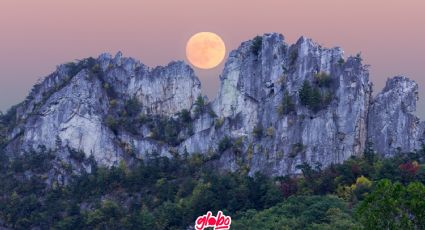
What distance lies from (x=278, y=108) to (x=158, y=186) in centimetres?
1439

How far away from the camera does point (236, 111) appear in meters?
92.1

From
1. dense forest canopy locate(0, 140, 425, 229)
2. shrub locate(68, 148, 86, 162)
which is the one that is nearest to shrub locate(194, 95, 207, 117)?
dense forest canopy locate(0, 140, 425, 229)

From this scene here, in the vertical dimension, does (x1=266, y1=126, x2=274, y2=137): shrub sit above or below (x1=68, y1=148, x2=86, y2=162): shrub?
above

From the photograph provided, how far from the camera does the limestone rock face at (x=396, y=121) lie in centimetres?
8100

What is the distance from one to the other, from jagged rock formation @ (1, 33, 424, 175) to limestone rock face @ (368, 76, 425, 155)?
93mm

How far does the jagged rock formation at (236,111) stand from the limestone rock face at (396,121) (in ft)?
0.30

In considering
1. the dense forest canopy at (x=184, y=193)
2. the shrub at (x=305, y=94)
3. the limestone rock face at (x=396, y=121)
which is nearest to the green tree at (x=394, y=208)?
the dense forest canopy at (x=184, y=193)

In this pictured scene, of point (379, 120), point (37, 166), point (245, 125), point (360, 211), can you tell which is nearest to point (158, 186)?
point (245, 125)

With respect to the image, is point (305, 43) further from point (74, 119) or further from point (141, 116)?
point (74, 119)

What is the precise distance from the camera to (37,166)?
98.0 m

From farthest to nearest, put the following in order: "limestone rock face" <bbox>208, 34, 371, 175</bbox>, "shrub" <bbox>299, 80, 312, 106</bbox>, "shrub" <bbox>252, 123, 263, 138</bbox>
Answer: "shrub" <bbox>252, 123, 263, 138</bbox>
"shrub" <bbox>299, 80, 312, 106</bbox>
"limestone rock face" <bbox>208, 34, 371, 175</bbox>

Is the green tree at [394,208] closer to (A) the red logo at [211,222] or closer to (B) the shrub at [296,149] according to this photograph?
(A) the red logo at [211,222]

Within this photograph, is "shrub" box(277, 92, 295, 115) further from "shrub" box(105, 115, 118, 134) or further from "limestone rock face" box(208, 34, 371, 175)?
"shrub" box(105, 115, 118, 134)

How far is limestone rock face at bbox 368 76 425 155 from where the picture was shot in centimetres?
8100
